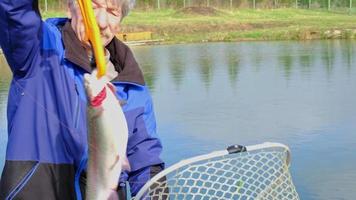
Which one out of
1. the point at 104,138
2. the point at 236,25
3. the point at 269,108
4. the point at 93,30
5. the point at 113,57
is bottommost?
the point at 269,108

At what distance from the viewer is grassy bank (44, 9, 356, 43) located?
3016cm

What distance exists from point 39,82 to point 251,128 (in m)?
7.39

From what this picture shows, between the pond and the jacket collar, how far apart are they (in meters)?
4.33

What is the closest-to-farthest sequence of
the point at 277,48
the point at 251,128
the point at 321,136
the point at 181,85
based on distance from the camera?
the point at 321,136 → the point at 251,128 → the point at 181,85 → the point at 277,48

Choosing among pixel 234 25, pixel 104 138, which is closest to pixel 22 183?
pixel 104 138

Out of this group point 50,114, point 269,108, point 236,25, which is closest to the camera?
point 50,114

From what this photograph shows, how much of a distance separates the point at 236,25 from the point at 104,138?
34.8 m

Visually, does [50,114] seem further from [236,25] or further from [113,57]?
[236,25]

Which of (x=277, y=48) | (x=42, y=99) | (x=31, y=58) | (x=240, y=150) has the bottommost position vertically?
(x=277, y=48)

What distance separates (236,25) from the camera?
36562 millimetres

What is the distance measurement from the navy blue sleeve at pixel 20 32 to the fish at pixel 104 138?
0.27 m

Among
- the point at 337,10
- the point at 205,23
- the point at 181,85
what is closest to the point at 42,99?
the point at 181,85

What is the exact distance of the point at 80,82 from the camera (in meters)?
2.53

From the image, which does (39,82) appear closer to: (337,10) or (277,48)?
(277,48)
